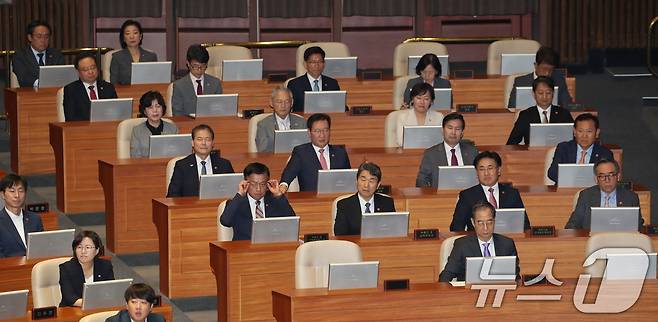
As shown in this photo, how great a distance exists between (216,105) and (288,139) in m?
0.96

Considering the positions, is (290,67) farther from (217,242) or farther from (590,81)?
(217,242)

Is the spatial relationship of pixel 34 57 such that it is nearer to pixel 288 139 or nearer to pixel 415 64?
pixel 288 139

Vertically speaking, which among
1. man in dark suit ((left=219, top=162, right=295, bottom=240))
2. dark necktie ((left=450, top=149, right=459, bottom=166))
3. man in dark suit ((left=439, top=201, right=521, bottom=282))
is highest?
dark necktie ((left=450, top=149, right=459, bottom=166))

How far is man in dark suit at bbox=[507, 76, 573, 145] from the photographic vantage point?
39.1ft

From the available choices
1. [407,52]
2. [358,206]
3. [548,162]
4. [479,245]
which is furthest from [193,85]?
[479,245]

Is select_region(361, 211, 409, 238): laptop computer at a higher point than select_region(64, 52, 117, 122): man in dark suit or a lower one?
lower

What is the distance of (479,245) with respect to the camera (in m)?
9.23

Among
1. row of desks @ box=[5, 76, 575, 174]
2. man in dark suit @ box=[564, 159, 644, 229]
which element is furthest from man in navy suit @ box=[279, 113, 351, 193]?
row of desks @ box=[5, 76, 575, 174]

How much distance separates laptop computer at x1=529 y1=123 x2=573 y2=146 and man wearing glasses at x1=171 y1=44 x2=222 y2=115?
2.52 meters

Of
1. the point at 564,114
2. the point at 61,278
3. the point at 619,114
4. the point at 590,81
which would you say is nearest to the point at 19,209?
the point at 61,278

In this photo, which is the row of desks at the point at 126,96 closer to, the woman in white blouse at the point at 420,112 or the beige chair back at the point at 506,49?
the beige chair back at the point at 506,49

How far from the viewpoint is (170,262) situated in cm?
1017

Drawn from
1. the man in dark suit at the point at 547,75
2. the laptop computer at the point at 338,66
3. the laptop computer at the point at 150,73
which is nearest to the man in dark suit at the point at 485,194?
the man in dark suit at the point at 547,75

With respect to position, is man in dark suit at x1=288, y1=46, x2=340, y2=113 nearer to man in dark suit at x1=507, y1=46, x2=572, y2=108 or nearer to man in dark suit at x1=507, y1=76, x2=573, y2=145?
man in dark suit at x1=507, y1=46, x2=572, y2=108
